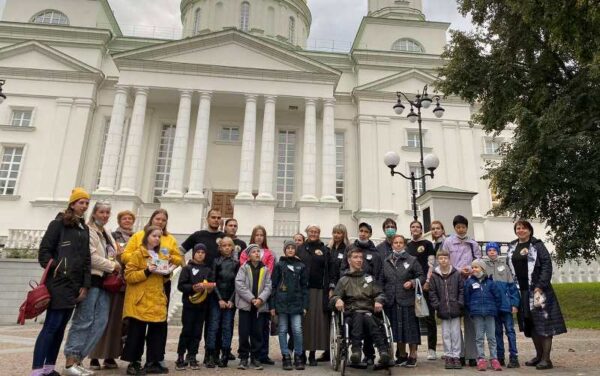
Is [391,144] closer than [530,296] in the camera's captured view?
No

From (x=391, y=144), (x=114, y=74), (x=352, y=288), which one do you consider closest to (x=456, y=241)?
(x=352, y=288)

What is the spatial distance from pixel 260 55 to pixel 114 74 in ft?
28.8

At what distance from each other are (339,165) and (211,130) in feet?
24.7

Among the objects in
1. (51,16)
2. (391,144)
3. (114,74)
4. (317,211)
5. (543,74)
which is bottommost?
(317,211)

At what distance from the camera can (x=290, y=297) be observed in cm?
611

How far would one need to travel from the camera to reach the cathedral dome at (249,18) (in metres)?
31.0

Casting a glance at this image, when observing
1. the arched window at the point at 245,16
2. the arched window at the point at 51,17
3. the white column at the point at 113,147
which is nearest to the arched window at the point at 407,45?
the arched window at the point at 245,16

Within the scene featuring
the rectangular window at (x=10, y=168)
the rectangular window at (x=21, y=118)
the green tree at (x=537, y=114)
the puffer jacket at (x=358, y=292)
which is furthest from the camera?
the rectangular window at (x=21, y=118)

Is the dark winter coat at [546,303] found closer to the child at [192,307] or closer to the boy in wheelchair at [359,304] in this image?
the boy in wheelchair at [359,304]

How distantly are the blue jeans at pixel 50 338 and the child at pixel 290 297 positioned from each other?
8.57ft

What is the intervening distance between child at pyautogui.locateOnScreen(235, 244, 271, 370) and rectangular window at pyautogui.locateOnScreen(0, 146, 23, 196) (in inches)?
804

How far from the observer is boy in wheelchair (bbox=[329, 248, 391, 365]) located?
5453 mm

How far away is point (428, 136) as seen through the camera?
2480 cm

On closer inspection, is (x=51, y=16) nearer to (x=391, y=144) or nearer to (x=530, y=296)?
(x=391, y=144)
